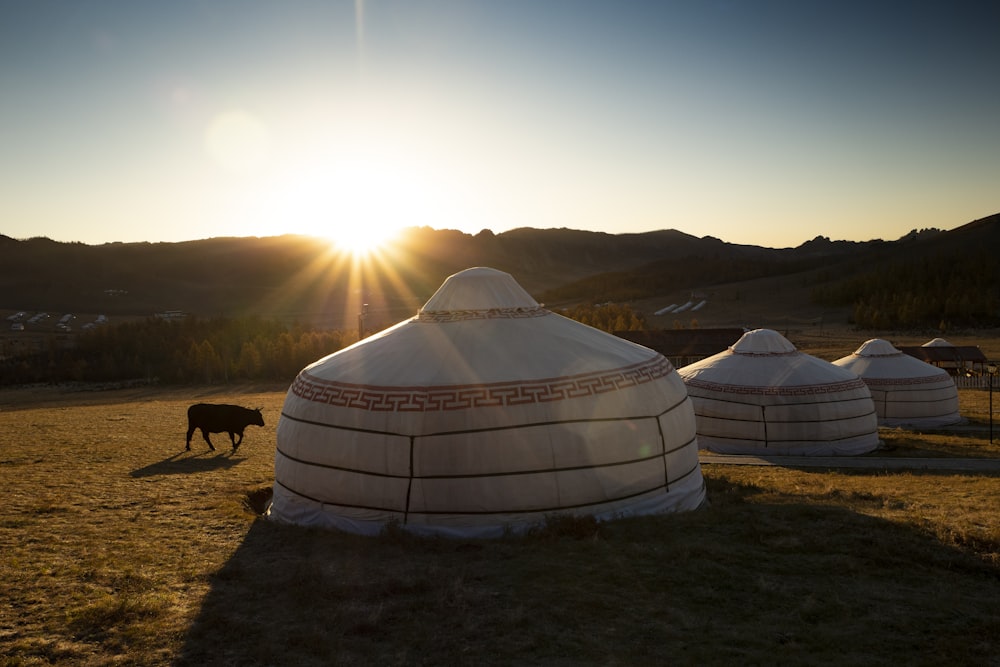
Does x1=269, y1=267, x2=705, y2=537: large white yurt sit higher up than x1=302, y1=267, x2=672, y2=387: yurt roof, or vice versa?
x1=302, y1=267, x2=672, y2=387: yurt roof

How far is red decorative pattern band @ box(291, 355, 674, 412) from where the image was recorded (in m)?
7.89

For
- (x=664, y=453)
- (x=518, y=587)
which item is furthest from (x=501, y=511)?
(x=664, y=453)

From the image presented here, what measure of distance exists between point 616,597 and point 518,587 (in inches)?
33.8

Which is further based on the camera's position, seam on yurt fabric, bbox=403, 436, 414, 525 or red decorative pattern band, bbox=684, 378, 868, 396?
red decorative pattern band, bbox=684, 378, 868, 396

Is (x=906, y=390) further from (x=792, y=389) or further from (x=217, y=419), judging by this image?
(x=217, y=419)

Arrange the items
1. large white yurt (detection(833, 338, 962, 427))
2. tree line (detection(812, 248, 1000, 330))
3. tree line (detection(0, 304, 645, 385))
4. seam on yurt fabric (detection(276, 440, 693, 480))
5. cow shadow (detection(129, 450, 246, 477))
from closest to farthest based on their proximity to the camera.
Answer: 1. seam on yurt fabric (detection(276, 440, 693, 480))
2. cow shadow (detection(129, 450, 246, 477))
3. large white yurt (detection(833, 338, 962, 427))
4. tree line (detection(0, 304, 645, 385))
5. tree line (detection(812, 248, 1000, 330))

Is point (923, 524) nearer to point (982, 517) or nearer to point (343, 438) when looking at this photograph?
point (982, 517)

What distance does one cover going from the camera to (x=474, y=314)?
32.1 ft

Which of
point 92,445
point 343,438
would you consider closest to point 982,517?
point 343,438

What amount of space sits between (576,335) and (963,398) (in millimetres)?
24284

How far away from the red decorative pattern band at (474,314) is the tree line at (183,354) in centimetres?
2978

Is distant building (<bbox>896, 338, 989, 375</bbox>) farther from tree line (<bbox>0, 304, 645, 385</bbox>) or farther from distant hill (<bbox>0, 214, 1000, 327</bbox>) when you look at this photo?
distant hill (<bbox>0, 214, 1000, 327</bbox>)

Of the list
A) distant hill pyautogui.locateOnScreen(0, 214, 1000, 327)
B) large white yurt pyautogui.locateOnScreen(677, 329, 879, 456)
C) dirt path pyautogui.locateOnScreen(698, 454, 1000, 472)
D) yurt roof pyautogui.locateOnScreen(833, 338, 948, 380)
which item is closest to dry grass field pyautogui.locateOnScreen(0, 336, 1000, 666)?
dirt path pyautogui.locateOnScreen(698, 454, 1000, 472)

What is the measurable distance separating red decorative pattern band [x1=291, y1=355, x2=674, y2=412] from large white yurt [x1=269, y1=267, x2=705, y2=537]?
0.02 meters
